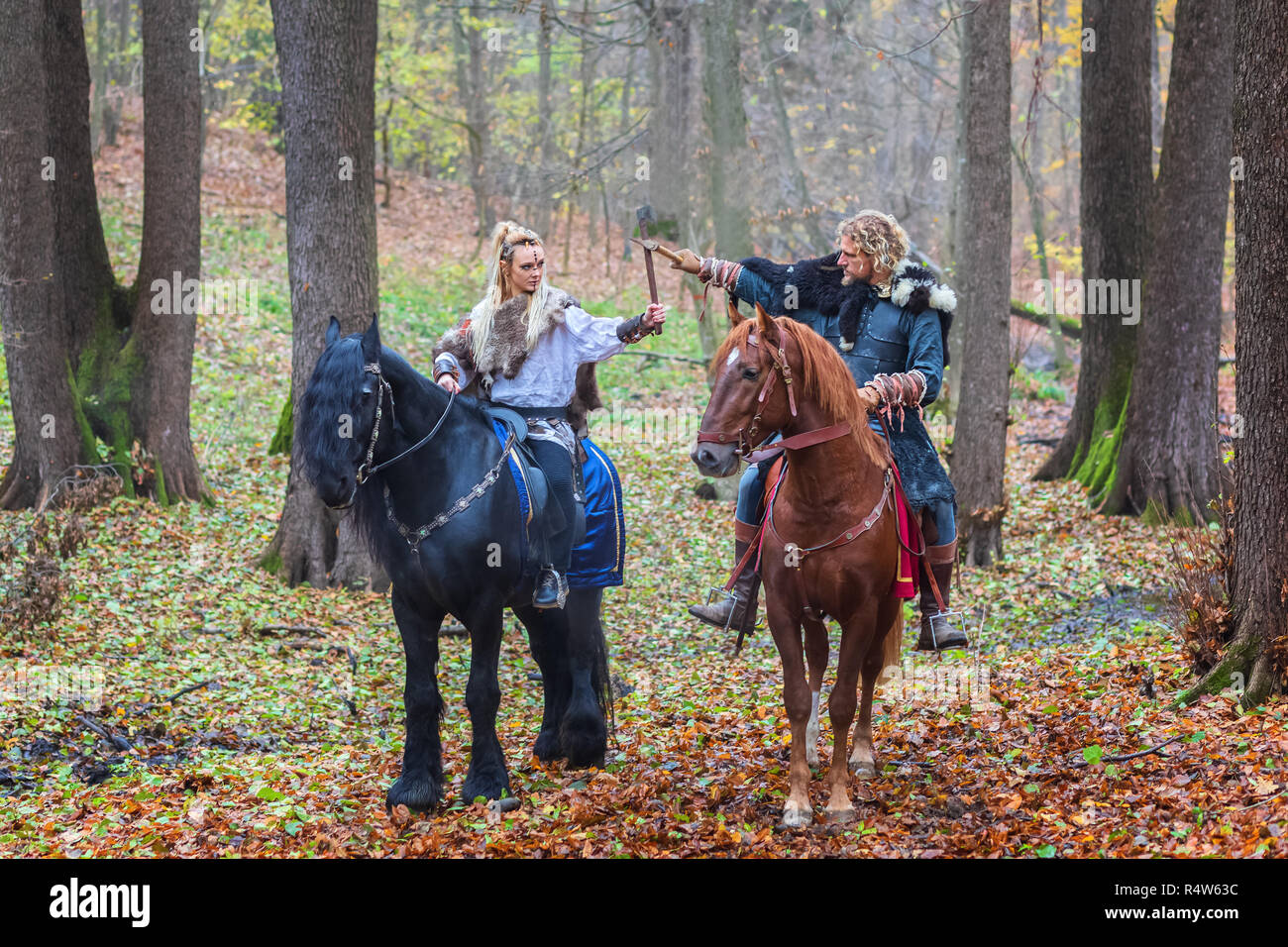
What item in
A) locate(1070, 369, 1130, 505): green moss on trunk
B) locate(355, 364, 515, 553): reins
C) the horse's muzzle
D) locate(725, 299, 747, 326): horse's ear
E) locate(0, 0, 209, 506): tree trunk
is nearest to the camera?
the horse's muzzle

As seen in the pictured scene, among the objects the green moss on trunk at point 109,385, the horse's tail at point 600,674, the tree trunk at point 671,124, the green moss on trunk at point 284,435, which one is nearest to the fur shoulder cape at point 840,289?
the horse's tail at point 600,674

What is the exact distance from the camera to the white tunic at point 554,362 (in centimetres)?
659

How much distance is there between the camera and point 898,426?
6.33m

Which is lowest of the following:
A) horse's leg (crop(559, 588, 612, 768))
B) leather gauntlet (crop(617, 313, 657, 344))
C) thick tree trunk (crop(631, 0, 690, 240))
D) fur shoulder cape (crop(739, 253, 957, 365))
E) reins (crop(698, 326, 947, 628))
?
horse's leg (crop(559, 588, 612, 768))

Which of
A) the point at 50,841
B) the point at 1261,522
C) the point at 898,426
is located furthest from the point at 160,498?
the point at 1261,522

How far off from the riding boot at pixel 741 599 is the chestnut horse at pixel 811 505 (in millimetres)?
540

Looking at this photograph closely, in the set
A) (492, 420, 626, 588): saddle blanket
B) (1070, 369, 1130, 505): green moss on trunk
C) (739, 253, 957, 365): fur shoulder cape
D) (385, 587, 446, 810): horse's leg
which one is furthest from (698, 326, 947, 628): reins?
(1070, 369, 1130, 505): green moss on trunk

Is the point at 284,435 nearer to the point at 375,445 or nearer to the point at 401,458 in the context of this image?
the point at 401,458

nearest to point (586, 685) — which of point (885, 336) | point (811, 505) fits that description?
point (811, 505)

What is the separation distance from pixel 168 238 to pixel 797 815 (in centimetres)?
1028

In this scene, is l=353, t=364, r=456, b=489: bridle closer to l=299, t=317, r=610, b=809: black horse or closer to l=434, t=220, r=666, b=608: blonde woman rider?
l=299, t=317, r=610, b=809: black horse

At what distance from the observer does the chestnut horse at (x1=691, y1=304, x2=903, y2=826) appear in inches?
203

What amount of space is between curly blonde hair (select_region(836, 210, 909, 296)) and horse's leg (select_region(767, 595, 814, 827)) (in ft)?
6.32
